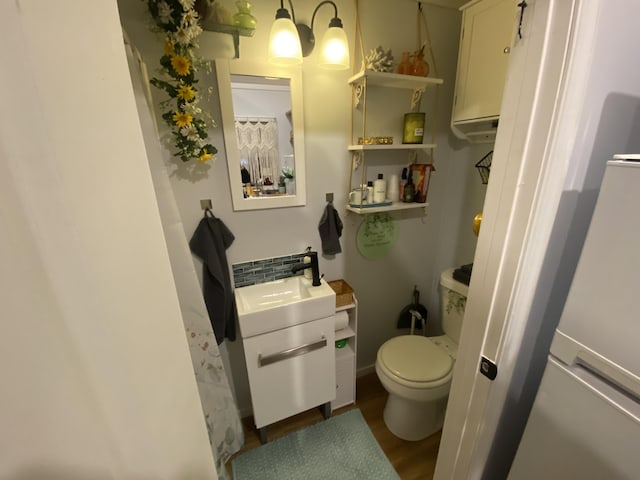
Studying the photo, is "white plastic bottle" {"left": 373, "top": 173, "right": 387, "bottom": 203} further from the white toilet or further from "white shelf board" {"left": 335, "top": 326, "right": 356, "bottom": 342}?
"white shelf board" {"left": 335, "top": 326, "right": 356, "bottom": 342}

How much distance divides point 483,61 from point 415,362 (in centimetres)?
153

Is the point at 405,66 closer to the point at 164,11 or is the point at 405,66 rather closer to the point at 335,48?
the point at 335,48

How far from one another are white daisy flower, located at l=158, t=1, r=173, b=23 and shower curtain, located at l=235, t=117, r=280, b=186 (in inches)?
16.9

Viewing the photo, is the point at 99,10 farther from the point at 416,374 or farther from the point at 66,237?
the point at 416,374

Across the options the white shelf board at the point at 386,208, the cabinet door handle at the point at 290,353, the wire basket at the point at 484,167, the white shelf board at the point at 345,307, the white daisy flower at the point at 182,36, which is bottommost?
the cabinet door handle at the point at 290,353

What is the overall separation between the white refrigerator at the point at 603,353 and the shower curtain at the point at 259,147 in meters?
1.20

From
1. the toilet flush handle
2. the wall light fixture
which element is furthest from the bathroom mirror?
the toilet flush handle

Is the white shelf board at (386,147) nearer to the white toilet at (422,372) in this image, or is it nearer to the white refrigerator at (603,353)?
the white toilet at (422,372)

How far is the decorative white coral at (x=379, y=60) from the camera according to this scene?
1302mm

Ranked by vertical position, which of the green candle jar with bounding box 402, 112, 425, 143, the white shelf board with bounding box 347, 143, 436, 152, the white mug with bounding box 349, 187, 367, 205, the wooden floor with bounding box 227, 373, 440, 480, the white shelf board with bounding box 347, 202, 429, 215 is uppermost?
the green candle jar with bounding box 402, 112, 425, 143

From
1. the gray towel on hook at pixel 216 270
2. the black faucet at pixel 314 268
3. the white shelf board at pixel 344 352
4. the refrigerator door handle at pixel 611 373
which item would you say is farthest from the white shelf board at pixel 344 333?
the refrigerator door handle at pixel 611 373

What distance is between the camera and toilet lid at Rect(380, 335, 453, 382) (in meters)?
1.37

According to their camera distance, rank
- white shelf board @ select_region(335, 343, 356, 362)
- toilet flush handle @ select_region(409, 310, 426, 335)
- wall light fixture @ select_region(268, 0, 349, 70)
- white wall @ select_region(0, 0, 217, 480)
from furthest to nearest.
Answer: toilet flush handle @ select_region(409, 310, 426, 335) < white shelf board @ select_region(335, 343, 356, 362) < wall light fixture @ select_region(268, 0, 349, 70) < white wall @ select_region(0, 0, 217, 480)

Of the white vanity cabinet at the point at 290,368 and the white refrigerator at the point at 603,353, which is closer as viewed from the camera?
the white refrigerator at the point at 603,353
